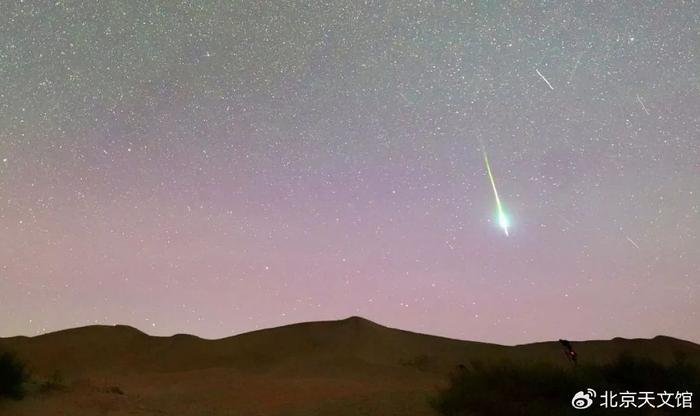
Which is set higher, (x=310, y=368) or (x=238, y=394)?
(x=310, y=368)

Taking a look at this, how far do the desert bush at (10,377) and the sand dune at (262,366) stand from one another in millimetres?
562

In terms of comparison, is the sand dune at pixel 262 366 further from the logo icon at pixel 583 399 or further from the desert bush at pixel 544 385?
the logo icon at pixel 583 399

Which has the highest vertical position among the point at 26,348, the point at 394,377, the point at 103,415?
the point at 26,348

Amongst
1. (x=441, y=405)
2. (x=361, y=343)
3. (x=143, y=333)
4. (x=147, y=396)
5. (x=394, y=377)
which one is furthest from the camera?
(x=143, y=333)

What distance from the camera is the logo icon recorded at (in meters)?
14.6

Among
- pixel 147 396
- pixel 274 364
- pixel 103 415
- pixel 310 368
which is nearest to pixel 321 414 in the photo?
pixel 103 415

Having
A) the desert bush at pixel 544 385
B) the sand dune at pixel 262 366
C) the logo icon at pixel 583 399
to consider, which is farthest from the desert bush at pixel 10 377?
the logo icon at pixel 583 399

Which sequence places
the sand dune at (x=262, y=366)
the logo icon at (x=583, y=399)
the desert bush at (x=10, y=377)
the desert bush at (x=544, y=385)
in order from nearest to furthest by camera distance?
the logo icon at (x=583, y=399), the desert bush at (x=544, y=385), the sand dune at (x=262, y=366), the desert bush at (x=10, y=377)

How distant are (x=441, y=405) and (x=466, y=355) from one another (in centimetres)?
3684

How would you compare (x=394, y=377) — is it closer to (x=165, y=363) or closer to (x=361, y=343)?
(x=361, y=343)

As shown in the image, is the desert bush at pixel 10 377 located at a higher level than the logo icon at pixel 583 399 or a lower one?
higher

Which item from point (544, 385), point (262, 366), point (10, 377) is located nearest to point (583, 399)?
point (544, 385)

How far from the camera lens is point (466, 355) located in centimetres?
5094

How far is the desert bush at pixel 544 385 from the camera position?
48.2ft
